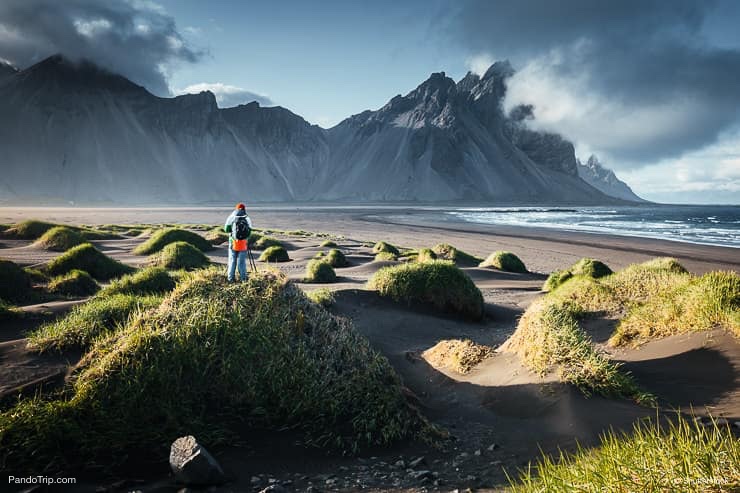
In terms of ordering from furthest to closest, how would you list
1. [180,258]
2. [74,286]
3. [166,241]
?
[166,241] < [180,258] < [74,286]

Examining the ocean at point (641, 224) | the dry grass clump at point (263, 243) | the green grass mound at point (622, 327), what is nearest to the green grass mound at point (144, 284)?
the green grass mound at point (622, 327)

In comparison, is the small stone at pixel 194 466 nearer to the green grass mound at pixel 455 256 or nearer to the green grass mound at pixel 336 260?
the green grass mound at pixel 336 260

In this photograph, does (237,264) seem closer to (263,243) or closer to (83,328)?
(83,328)

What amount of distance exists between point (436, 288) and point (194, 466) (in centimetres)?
931

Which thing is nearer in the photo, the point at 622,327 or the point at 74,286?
the point at 622,327

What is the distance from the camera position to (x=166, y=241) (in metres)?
24.5

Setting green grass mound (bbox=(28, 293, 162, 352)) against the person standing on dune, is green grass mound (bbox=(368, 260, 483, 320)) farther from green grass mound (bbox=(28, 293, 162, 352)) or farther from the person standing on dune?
green grass mound (bbox=(28, 293, 162, 352))

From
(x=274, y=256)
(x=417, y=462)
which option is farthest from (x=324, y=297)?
(x=274, y=256)

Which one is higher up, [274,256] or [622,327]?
[622,327]

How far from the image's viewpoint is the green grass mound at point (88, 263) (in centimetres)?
1457

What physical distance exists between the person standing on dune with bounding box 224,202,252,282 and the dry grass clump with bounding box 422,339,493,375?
3702 millimetres

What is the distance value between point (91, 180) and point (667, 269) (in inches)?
7309

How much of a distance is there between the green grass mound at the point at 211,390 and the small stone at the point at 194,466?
56cm

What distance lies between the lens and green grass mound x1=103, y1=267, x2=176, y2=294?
9977 millimetres
